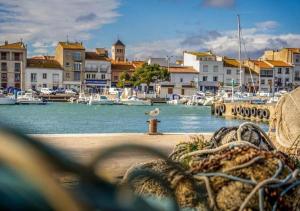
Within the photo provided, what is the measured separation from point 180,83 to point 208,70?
7084 millimetres

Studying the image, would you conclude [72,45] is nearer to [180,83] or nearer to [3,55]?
[3,55]

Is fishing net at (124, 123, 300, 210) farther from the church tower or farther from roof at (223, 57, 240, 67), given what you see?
the church tower

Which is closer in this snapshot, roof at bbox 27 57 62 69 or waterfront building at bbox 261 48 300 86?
roof at bbox 27 57 62 69

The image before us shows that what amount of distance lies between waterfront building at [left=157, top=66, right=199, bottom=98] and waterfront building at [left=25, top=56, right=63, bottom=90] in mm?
18060

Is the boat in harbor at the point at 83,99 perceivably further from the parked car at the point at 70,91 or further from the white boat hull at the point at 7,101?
the white boat hull at the point at 7,101

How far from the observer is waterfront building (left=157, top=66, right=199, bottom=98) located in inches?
4026

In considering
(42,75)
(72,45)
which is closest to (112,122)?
(42,75)

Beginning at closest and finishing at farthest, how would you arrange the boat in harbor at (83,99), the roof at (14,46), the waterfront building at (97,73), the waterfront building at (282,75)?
the boat in harbor at (83,99), the roof at (14,46), the waterfront building at (97,73), the waterfront building at (282,75)

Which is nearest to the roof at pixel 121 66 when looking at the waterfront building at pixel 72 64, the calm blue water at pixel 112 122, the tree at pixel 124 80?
the tree at pixel 124 80

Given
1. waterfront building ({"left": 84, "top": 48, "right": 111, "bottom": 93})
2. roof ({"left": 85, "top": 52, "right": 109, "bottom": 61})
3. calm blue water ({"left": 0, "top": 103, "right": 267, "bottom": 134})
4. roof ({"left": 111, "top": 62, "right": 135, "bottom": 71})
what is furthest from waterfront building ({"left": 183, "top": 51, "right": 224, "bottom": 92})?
calm blue water ({"left": 0, "top": 103, "right": 267, "bottom": 134})

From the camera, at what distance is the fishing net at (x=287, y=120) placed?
31.7 ft

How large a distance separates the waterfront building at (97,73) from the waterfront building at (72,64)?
1.23 meters

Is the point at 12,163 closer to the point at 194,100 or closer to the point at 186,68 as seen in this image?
the point at 194,100

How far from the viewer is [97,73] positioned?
105 m
